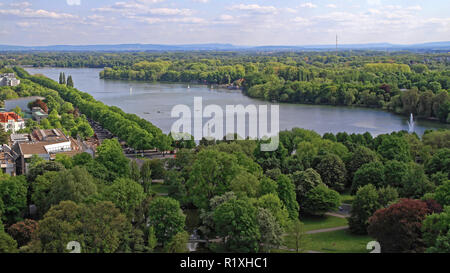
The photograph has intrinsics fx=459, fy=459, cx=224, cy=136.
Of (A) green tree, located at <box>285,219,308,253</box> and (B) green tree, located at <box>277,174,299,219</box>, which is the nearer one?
(A) green tree, located at <box>285,219,308,253</box>

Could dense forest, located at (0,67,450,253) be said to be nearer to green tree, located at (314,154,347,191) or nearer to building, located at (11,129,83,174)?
green tree, located at (314,154,347,191)

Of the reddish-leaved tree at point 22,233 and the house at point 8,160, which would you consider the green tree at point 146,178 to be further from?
the house at point 8,160

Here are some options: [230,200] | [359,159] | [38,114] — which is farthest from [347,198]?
[38,114]

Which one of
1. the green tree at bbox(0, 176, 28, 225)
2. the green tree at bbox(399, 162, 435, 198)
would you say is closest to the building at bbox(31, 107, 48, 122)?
the green tree at bbox(0, 176, 28, 225)

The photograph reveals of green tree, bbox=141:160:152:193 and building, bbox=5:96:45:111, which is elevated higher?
building, bbox=5:96:45:111

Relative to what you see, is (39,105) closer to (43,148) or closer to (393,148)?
Answer: (43,148)

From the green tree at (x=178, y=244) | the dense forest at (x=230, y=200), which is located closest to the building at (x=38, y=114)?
the dense forest at (x=230, y=200)

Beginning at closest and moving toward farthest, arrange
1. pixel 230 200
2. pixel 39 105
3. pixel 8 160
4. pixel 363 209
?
pixel 230 200 < pixel 363 209 < pixel 8 160 < pixel 39 105

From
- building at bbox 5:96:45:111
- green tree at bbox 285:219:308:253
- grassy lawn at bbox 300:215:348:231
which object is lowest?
grassy lawn at bbox 300:215:348:231
